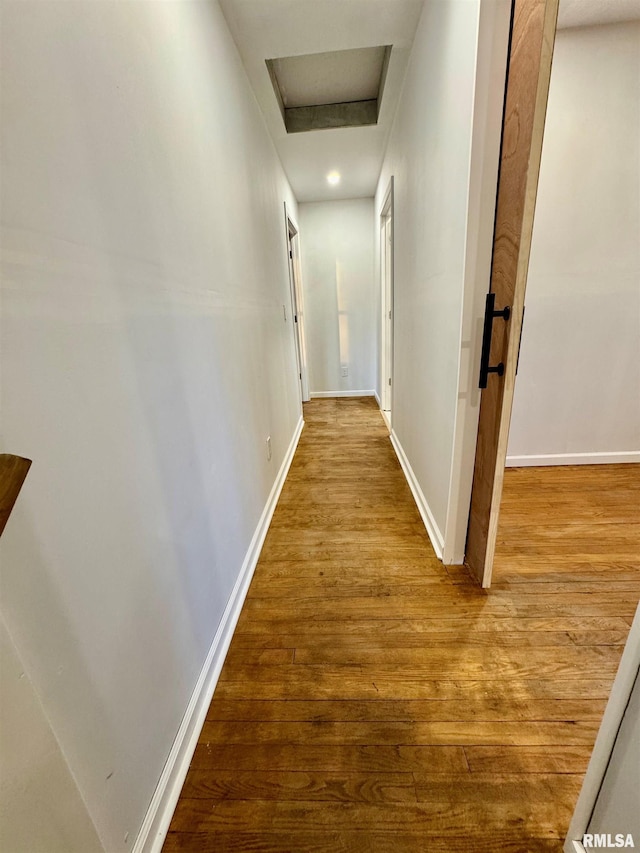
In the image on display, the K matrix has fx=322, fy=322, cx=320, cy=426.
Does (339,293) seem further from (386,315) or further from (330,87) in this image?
(330,87)

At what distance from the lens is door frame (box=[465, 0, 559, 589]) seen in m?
0.91

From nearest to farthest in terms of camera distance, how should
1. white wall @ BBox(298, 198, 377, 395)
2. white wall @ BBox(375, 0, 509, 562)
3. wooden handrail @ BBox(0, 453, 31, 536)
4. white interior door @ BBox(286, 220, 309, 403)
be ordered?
wooden handrail @ BBox(0, 453, 31, 536) → white wall @ BBox(375, 0, 509, 562) → white interior door @ BBox(286, 220, 309, 403) → white wall @ BBox(298, 198, 377, 395)

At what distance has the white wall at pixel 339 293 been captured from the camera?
4238mm

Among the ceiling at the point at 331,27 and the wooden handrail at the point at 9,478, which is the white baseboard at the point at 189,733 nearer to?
the wooden handrail at the point at 9,478

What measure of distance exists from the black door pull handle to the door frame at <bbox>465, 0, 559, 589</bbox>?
16 mm

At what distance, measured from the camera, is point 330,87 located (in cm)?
238

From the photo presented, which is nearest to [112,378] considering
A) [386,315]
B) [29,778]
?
[29,778]

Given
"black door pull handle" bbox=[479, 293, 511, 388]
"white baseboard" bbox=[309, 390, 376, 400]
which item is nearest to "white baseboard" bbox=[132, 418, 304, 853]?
"black door pull handle" bbox=[479, 293, 511, 388]

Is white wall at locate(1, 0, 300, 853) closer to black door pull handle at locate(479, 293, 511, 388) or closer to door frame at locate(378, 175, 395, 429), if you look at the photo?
black door pull handle at locate(479, 293, 511, 388)

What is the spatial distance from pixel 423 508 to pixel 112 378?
1742 mm

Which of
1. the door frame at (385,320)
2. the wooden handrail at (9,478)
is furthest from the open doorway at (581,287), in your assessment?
the wooden handrail at (9,478)

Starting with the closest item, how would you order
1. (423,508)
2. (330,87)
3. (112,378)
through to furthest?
(112,378), (423,508), (330,87)

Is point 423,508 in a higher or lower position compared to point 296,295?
lower

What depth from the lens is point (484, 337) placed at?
3.86 ft
